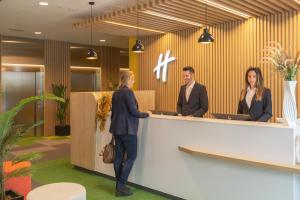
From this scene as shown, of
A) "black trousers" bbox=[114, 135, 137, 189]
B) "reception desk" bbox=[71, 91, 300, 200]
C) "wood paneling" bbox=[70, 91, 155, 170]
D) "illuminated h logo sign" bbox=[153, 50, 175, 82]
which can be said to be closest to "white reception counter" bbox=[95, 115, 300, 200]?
"reception desk" bbox=[71, 91, 300, 200]

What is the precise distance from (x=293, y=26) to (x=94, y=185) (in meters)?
4.58

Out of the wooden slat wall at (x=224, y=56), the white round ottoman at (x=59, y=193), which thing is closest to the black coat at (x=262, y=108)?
the wooden slat wall at (x=224, y=56)

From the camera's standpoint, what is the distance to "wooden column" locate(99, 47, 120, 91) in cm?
1232

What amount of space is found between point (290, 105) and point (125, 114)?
211 cm

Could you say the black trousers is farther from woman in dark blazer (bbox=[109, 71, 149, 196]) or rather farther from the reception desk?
the reception desk

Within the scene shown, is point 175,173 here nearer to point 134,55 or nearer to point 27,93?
point 134,55

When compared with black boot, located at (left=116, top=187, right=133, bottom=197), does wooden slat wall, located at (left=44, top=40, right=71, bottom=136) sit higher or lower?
higher

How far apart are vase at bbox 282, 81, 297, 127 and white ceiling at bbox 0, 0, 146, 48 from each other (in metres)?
3.66

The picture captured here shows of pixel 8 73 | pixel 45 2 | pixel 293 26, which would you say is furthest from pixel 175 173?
pixel 8 73

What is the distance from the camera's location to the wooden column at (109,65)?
1232 centimetres

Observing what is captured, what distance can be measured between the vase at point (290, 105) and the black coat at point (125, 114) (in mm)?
1911

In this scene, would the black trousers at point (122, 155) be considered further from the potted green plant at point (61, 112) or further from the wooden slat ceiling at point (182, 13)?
the potted green plant at point (61, 112)

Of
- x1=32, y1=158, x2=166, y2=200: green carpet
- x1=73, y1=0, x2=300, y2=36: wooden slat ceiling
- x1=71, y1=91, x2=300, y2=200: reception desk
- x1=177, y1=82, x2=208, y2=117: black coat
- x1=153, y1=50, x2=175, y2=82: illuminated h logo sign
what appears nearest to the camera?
x1=71, y1=91, x2=300, y2=200: reception desk

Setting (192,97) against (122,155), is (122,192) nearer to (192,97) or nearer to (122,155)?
(122,155)
